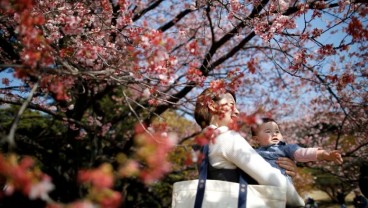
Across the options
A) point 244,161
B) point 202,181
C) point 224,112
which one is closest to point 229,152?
point 244,161

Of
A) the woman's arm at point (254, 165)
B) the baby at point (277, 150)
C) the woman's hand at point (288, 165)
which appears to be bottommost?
the woman's arm at point (254, 165)

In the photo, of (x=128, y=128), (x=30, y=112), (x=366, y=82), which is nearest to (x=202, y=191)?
(x=366, y=82)

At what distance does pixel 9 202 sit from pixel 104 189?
29.3 feet

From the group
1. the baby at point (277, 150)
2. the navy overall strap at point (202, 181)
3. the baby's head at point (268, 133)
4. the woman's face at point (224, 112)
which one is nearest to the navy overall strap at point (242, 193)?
the navy overall strap at point (202, 181)

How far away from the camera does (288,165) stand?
2246 mm

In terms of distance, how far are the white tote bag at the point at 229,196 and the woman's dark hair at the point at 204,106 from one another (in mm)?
509

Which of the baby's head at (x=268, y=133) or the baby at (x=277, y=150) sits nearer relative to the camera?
the baby at (x=277, y=150)

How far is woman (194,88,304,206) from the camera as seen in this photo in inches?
70.7

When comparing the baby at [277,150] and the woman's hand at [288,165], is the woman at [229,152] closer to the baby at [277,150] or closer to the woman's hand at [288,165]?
the woman's hand at [288,165]

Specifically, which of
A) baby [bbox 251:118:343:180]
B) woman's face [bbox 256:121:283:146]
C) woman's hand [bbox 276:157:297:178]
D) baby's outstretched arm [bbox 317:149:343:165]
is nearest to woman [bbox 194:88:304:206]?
woman's hand [bbox 276:157:297:178]

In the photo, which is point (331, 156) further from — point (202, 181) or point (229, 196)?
point (202, 181)

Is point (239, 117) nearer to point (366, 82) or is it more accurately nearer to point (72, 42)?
point (72, 42)

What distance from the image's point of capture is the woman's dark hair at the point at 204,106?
2236mm

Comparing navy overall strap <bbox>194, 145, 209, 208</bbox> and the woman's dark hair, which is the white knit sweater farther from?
the woman's dark hair
